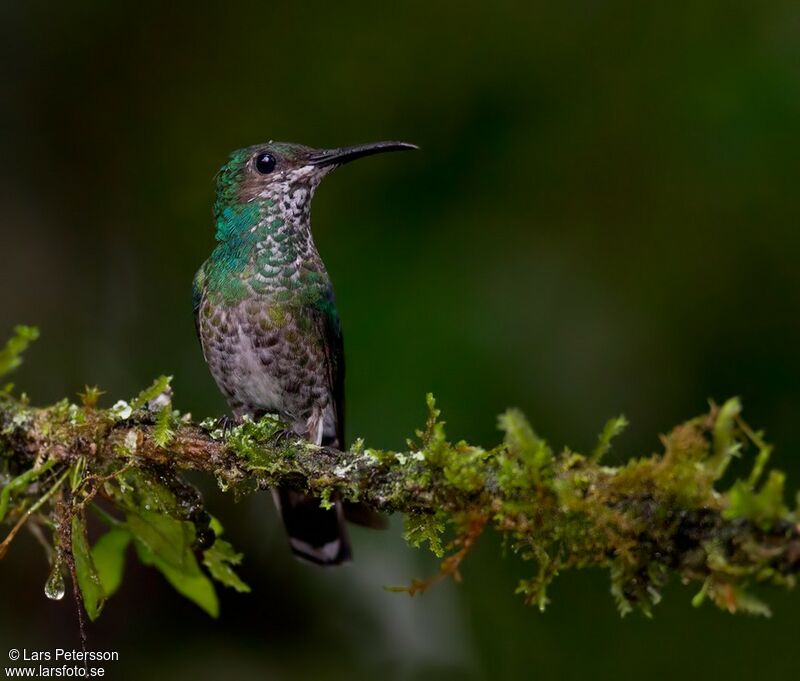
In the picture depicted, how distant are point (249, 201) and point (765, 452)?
103 inches

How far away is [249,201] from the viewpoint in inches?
159

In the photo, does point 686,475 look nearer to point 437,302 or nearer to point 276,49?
point 437,302

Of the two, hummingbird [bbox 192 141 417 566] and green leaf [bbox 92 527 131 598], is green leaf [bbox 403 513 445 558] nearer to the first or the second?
green leaf [bbox 92 527 131 598]

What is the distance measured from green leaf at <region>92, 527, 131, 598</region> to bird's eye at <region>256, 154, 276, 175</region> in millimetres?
1668

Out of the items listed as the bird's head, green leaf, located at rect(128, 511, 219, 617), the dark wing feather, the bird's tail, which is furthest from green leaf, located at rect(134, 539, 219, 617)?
the bird's head

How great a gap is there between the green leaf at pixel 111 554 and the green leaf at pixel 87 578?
0.38m

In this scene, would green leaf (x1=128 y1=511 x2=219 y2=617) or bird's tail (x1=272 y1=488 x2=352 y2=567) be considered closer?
green leaf (x1=128 y1=511 x2=219 y2=617)

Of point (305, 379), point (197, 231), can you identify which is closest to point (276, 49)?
point (197, 231)

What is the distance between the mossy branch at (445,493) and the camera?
1974 millimetres

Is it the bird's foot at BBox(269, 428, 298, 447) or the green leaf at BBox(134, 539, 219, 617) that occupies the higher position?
the bird's foot at BBox(269, 428, 298, 447)

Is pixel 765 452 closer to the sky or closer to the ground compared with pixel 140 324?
closer to the ground

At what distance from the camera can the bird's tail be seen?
4.24m

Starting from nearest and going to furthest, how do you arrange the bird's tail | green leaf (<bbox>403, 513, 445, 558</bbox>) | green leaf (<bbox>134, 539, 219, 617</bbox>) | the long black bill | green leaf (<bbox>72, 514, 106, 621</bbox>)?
1. green leaf (<bbox>403, 513, 445, 558</bbox>)
2. green leaf (<bbox>72, 514, 106, 621</bbox>)
3. green leaf (<bbox>134, 539, 219, 617</bbox>)
4. the long black bill
5. the bird's tail

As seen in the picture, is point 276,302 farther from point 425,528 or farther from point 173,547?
point 425,528
